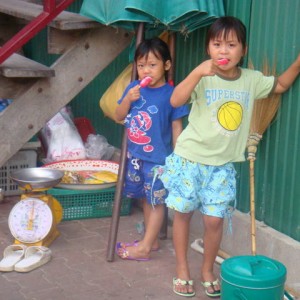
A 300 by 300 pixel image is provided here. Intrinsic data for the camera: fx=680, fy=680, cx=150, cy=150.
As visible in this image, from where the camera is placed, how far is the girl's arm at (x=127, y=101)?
4.47m

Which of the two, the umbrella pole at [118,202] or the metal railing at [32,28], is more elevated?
the metal railing at [32,28]

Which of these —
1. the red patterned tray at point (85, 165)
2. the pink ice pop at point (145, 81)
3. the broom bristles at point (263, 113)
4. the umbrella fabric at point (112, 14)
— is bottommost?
the red patterned tray at point (85, 165)

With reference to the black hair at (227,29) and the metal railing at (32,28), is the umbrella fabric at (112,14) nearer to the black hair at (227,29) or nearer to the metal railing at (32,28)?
the metal railing at (32,28)

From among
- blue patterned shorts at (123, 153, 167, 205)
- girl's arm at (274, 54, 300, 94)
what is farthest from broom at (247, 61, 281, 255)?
blue patterned shorts at (123, 153, 167, 205)

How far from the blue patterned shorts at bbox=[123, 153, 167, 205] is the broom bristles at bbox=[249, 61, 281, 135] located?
0.78 meters

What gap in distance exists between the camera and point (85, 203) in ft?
19.0

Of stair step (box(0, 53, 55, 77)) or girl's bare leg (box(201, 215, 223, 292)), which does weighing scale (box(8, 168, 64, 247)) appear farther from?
A: girl's bare leg (box(201, 215, 223, 292))

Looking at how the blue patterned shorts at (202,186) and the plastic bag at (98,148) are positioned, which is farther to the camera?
the plastic bag at (98,148)

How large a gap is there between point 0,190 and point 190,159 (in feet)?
8.54

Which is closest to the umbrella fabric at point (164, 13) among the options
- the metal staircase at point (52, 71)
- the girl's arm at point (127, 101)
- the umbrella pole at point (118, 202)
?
the umbrella pole at point (118, 202)

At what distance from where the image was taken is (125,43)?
5488mm

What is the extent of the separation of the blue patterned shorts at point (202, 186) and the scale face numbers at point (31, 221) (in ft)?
3.85

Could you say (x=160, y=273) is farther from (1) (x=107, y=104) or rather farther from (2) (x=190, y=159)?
(1) (x=107, y=104)

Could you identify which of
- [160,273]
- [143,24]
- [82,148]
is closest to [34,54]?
[82,148]
